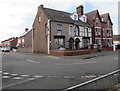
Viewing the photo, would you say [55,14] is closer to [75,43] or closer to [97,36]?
[75,43]

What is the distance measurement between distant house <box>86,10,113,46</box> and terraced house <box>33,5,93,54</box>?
2.11 m

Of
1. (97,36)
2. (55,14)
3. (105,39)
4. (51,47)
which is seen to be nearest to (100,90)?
(51,47)

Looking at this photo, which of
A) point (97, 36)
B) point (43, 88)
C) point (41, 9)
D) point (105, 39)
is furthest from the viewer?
point (105, 39)

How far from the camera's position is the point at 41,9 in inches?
1107

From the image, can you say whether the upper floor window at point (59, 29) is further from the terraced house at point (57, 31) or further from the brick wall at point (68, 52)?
the brick wall at point (68, 52)

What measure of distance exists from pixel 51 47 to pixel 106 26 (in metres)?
21.5

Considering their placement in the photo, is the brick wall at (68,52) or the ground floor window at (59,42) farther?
the ground floor window at (59,42)

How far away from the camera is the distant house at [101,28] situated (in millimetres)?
33750

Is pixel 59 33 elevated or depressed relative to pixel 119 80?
elevated

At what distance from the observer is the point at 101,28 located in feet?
118

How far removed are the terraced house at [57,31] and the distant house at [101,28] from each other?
6.91 feet

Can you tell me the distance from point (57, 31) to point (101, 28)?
16337 millimetres

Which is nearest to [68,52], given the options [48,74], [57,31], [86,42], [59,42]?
[59,42]

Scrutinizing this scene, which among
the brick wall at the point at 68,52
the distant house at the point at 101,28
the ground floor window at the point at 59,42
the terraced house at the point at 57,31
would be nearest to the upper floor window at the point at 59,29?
the terraced house at the point at 57,31
